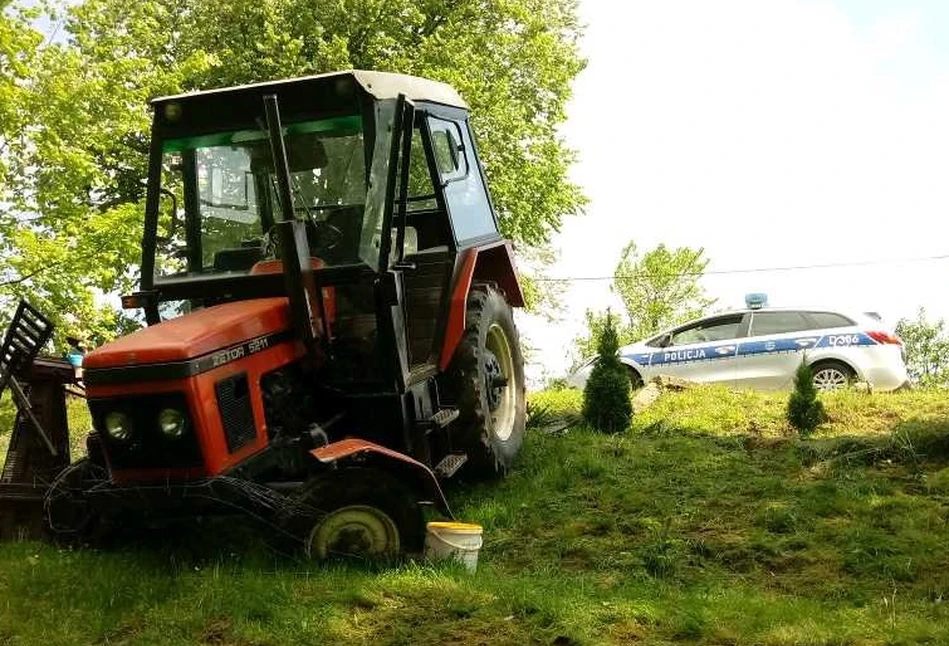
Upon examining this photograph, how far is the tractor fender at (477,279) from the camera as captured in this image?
5.75 m

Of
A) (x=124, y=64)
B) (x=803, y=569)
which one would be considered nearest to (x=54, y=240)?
(x=124, y=64)

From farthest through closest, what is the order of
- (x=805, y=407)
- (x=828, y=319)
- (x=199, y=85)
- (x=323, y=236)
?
(x=199, y=85), (x=828, y=319), (x=805, y=407), (x=323, y=236)

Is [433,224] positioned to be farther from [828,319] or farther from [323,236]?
[828,319]

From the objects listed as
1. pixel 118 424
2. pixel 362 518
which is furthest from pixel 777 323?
pixel 118 424

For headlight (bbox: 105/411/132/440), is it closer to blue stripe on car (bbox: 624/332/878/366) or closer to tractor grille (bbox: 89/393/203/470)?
tractor grille (bbox: 89/393/203/470)

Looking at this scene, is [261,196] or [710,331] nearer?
[261,196]

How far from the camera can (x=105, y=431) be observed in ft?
14.3

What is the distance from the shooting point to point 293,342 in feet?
16.3

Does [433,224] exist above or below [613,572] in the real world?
above

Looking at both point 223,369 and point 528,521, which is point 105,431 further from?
point 528,521

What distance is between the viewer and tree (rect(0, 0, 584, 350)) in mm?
9836

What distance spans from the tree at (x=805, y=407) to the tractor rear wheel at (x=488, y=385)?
3.14m

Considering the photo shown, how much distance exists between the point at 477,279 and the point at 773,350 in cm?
681

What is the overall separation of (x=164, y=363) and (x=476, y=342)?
7.58 ft
